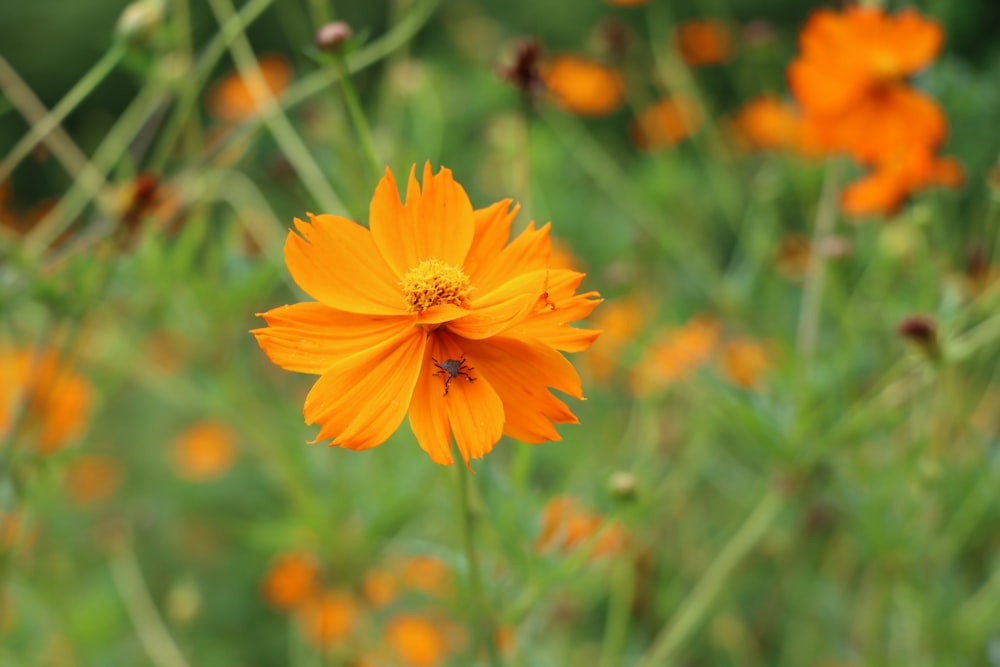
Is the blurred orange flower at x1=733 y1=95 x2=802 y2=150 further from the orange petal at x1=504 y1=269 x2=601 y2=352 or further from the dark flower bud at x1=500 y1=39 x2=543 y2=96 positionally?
the orange petal at x1=504 y1=269 x2=601 y2=352

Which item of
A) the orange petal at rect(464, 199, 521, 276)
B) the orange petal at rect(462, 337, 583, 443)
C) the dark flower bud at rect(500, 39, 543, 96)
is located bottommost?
the orange petal at rect(462, 337, 583, 443)

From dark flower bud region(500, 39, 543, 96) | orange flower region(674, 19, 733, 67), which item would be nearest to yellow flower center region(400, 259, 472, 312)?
dark flower bud region(500, 39, 543, 96)

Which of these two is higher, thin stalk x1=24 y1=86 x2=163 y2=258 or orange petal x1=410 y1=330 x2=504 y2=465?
thin stalk x1=24 y1=86 x2=163 y2=258

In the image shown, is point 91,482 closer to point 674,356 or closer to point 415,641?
point 415,641

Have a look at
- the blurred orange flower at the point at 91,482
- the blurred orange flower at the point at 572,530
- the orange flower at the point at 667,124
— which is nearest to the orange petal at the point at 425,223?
the blurred orange flower at the point at 572,530

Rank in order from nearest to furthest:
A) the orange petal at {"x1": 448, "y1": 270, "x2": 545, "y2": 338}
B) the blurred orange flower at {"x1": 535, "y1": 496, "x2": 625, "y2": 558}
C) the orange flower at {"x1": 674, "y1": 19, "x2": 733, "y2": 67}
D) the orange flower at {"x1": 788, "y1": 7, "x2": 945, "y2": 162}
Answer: the orange petal at {"x1": 448, "y1": 270, "x2": 545, "y2": 338} → the blurred orange flower at {"x1": 535, "y1": 496, "x2": 625, "y2": 558} → the orange flower at {"x1": 788, "y1": 7, "x2": 945, "y2": 162} → the orange flower at {"x1": 674, "y1": 19, "x2": 733, "y2": 67}

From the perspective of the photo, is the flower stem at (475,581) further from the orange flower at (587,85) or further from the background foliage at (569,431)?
the orange flower at (587,85)

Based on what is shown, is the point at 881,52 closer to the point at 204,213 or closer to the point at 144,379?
the point at 204,213
